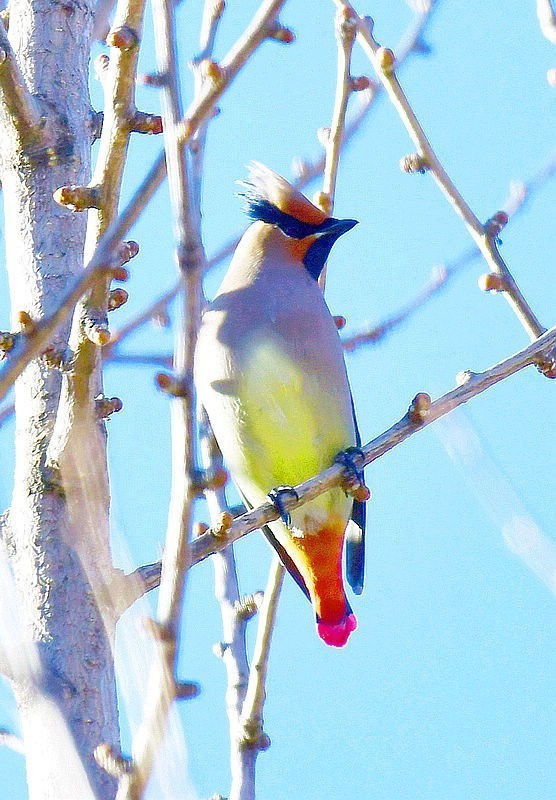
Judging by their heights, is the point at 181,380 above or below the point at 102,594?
below

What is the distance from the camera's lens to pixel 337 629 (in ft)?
11.8

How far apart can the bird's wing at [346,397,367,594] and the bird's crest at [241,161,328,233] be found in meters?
0.60

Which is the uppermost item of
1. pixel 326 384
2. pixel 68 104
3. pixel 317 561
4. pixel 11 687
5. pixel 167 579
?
pixel 68 104

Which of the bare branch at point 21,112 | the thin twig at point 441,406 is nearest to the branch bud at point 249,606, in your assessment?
the thin twig at point 441,406

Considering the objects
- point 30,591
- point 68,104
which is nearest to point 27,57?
point 68,104

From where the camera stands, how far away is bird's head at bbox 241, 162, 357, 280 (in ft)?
12.8

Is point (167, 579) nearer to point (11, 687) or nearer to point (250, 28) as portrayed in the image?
point (250, 28)

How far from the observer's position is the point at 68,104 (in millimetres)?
2922

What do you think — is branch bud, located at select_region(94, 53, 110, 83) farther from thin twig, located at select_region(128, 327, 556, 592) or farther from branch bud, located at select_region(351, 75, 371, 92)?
thin twig, located at select_region(128, 327, 556, 592)

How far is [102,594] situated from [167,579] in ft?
3.18

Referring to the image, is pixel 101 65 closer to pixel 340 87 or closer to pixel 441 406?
pixel 340 87

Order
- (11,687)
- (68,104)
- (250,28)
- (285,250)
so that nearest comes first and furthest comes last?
1. (250,28)
2. (11,687)
3. (68,104)
4. (285,250)

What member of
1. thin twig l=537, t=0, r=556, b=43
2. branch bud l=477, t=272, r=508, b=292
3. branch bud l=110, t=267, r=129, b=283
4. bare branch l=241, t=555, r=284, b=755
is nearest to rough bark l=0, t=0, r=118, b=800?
branch bud l=110, t=267, r=129, b=283

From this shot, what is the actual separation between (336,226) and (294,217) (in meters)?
0.16
